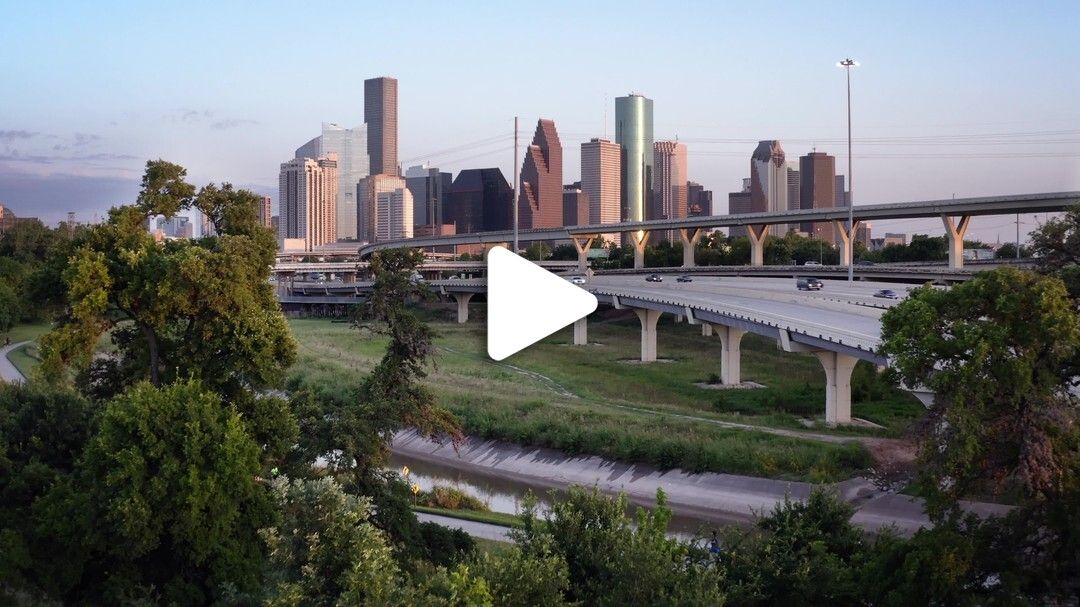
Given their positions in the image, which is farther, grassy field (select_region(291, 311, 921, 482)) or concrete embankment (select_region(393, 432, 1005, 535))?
grassy field (select_region(291, 311, 921, 482))

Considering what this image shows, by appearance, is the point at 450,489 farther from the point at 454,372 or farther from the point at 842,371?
the point at 454,372

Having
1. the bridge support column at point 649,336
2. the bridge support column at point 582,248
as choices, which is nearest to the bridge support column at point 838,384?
the bridge support column at point 649,336

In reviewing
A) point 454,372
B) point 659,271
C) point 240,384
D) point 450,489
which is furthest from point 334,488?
point 659,271

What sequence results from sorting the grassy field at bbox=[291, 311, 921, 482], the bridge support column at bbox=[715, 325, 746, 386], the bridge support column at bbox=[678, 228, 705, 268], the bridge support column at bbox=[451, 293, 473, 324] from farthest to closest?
the bridge support column at bbox=[678, 228, 705, 268] → the bridge support column at bbox=[451, 293, 473, 324] → the bridge support column at bbox=[715, 325, 746, 386] → the grassy field at bbox=[291, 311, 921, 482]

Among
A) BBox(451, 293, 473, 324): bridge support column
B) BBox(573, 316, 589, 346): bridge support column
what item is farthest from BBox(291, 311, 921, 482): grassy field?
BBox(451, 293, 473, 324): bridge support column

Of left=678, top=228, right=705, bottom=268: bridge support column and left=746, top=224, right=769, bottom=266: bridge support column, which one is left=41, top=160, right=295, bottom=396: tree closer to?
left=746, top=224, right=769, bottom=266: bridge support column
